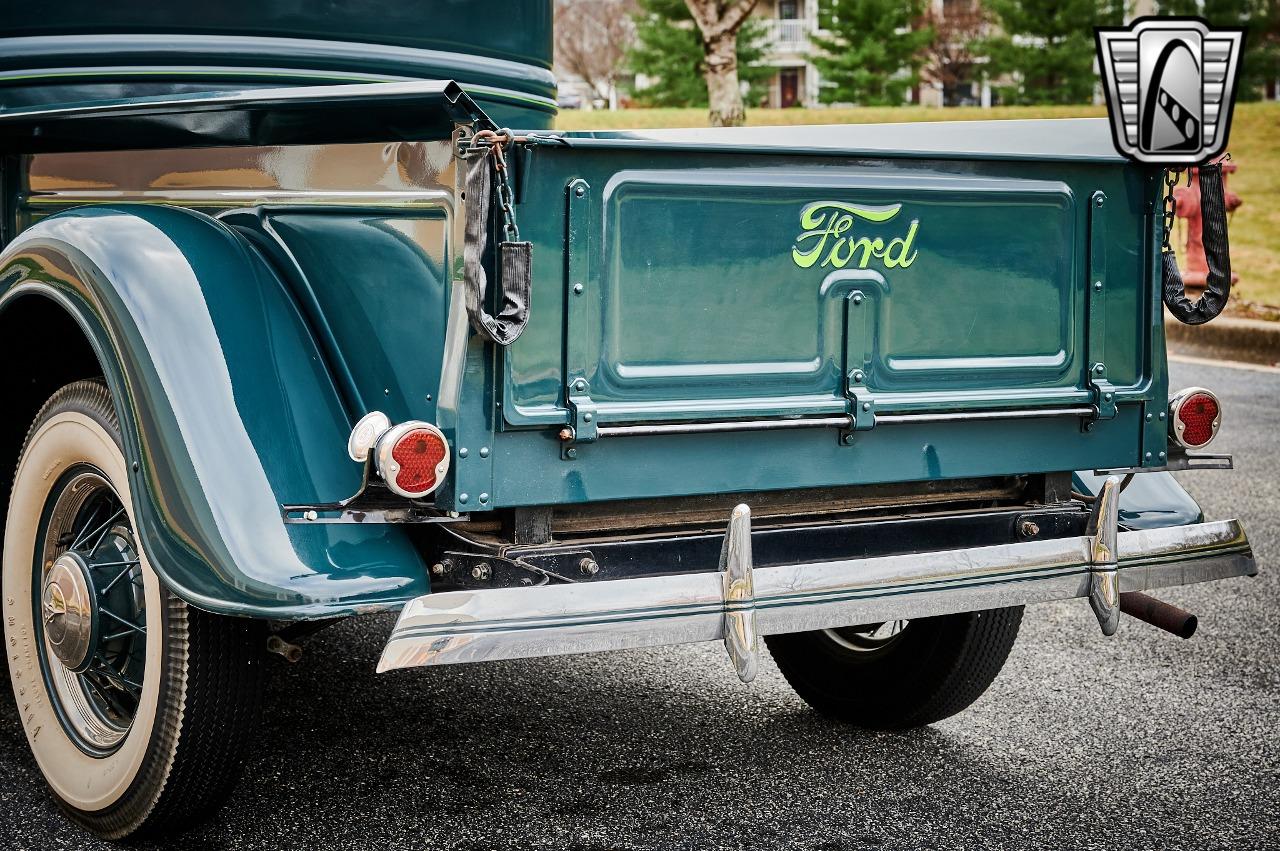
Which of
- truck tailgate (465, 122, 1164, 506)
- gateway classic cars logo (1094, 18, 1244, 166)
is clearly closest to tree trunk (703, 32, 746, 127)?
gateway classic cars logo (1094, 18, 1244, 166)

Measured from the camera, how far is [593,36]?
4653cm

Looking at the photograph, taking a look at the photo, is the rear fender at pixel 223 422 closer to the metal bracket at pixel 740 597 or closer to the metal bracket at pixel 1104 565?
the metal bracket at pixel 740 597

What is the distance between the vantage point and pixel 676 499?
311 cm

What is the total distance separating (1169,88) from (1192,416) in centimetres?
127

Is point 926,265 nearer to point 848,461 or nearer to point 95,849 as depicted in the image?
point 848,461

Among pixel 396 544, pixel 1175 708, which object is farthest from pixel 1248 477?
pixel 396 544

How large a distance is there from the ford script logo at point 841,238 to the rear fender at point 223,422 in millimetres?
1017

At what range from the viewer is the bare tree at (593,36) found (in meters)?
44.8

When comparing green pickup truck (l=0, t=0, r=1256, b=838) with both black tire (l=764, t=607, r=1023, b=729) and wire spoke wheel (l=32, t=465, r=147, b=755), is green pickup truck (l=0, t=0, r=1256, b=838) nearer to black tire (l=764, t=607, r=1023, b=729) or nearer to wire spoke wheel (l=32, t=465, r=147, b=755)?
wire spoke wheel (l=32, t=465, r=147, b=755)

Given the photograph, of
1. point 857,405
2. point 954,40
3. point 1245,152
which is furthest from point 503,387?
point 954,40

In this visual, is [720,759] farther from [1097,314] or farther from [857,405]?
[1097,314]

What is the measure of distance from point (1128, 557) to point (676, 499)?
997mm

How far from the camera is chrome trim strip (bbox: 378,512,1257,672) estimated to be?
2.61 m

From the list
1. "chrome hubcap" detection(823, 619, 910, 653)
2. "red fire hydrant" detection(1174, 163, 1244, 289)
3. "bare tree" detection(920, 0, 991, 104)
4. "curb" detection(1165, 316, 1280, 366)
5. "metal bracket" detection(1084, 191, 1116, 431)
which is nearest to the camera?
"metal bracket" detection(1084, 191, 1116, 431)
